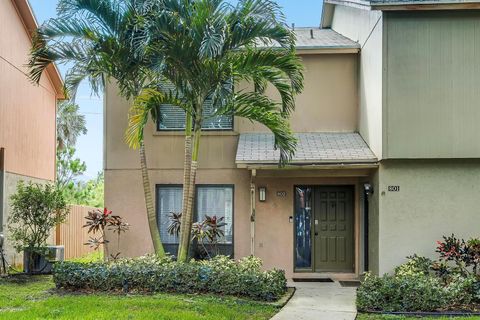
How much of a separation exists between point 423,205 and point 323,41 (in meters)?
5.35

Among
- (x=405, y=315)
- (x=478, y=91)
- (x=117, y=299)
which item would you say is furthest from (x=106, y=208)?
(x=478, y=91)

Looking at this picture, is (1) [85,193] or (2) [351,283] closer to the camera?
(2) [351,283]

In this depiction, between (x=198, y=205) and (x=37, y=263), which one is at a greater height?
(x=198, y=205)

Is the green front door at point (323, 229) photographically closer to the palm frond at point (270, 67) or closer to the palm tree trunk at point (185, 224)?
the palm frond at point (270, 67)

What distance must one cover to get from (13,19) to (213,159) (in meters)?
7.52

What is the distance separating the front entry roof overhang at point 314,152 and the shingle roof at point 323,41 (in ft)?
7.13

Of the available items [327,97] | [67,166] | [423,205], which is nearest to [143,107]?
[327,97]

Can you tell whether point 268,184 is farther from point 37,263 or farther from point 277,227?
point 37,263

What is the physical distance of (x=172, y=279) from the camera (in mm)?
10188

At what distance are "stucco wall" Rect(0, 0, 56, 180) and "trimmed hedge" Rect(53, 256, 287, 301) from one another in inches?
233

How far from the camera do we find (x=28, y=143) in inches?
682

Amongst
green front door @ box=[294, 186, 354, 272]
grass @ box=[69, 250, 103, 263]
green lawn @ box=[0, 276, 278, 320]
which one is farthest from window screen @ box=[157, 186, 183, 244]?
green lawn @ box=[0, 276, 278, 320]

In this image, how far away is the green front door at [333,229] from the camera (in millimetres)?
13938

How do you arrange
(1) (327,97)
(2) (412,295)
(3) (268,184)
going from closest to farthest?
(2) (412,295)
(3) (268,184)
(1) (327,97)
